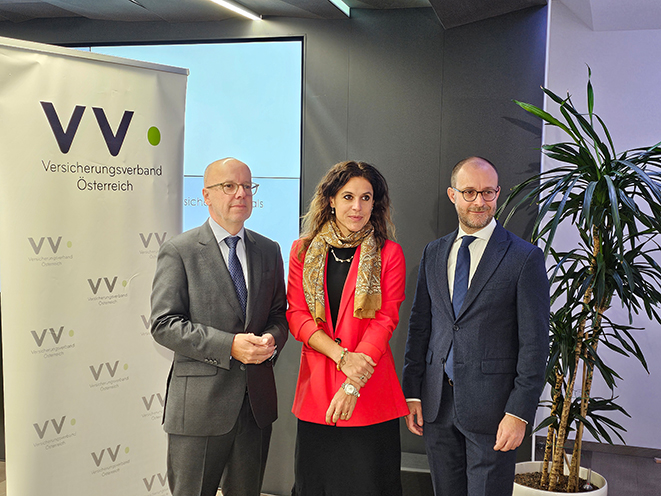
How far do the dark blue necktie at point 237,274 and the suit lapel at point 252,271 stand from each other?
0.09 ft

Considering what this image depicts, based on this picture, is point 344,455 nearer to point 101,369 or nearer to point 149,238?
point 101,369

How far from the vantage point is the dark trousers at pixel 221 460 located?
2.25 metres

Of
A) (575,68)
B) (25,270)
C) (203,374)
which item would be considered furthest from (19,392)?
(575,68)

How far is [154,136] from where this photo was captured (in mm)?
2873

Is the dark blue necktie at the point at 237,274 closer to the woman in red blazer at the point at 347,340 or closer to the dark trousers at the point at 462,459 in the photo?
the woman in red blazer at the point at 347,340

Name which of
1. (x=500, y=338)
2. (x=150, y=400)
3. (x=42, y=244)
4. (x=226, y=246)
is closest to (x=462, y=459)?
(x=500, y=338)

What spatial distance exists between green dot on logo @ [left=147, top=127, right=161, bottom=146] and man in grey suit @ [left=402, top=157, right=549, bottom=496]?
1.50m

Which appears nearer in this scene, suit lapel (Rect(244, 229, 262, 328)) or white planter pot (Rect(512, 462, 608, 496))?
suit lapel (Rect(244, 229, 262, 328))

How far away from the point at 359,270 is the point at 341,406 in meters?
0.55

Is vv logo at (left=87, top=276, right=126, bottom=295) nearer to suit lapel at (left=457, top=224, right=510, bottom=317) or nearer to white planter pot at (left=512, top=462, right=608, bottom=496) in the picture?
suit lapel at (left=457, top=224, right=510, bottom=317)

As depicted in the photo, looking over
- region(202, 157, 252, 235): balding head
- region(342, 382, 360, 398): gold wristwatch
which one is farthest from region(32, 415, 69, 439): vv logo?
region(342, 382, 360, 398): gold wristwatch

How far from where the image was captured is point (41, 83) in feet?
8.20

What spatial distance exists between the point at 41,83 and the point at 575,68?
376 cm

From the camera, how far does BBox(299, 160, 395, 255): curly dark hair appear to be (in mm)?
2453
